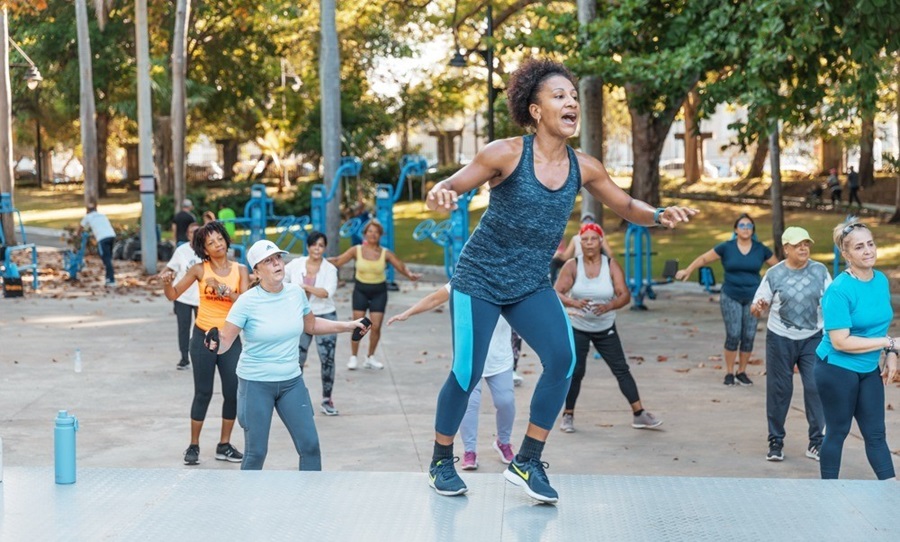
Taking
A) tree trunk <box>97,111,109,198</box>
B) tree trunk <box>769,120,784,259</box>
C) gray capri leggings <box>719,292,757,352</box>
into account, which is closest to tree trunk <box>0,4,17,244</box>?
tree trunk <box>769,120,784,259</box>

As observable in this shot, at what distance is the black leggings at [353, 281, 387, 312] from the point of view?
1323 cm

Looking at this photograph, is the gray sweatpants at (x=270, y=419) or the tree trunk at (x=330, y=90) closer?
the gray sweatpants at (x=270, y=419)

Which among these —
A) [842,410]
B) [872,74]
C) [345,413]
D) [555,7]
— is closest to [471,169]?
[842,410]

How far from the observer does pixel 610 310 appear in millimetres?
10344

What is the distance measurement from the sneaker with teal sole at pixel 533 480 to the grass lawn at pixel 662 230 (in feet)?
63.4

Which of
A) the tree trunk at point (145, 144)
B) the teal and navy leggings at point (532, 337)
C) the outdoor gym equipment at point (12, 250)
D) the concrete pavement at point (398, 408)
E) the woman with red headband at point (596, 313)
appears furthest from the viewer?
the tree trunk at point (145, 144)

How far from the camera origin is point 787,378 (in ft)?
30.3

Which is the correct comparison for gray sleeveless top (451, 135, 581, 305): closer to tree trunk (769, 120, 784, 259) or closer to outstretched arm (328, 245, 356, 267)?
outstretched arm (328, 245, 356, 267)

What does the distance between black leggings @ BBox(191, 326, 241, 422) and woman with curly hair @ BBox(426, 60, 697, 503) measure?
339 cm

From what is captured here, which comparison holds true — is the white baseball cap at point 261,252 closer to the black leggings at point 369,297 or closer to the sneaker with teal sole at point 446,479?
the sneaker with teal sole at point 446,479

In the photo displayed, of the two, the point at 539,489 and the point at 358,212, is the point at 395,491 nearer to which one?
the point at 539,489

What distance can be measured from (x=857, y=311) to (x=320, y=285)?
Answer: 17.7 ft

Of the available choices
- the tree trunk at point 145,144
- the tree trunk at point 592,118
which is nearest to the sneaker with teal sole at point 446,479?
the tree trunk at point 592,118

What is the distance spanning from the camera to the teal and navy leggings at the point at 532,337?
5453mm
